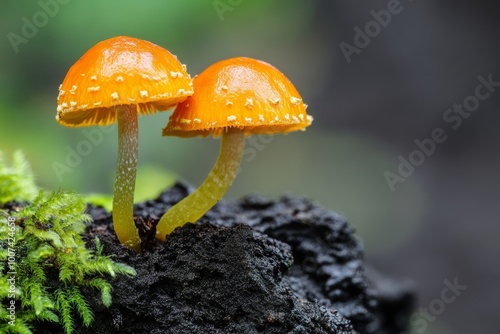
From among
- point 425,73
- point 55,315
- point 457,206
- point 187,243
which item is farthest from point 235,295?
point 425,73

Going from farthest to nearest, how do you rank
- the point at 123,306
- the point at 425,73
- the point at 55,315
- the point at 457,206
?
the point at 425,73 < the point at 457,206 < the point at 123,306 < the point at 55,315

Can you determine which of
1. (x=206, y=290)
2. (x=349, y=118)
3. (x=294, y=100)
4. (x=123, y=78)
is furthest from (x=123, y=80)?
(x=349, y=118)

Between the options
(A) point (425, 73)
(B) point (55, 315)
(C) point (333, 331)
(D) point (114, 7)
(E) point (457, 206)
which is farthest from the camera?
(A) point (425, 73)

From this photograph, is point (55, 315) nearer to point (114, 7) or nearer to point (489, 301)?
point (114, 7)

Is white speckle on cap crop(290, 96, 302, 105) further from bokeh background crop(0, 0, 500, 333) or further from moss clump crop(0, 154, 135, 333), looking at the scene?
bokeh background crop(0, 0, 500, 333)

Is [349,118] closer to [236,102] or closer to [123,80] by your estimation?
[236,102]

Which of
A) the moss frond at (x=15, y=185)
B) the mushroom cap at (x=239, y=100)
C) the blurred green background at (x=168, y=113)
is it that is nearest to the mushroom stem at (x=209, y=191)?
the mushroom cap at (x=239, y=100)
